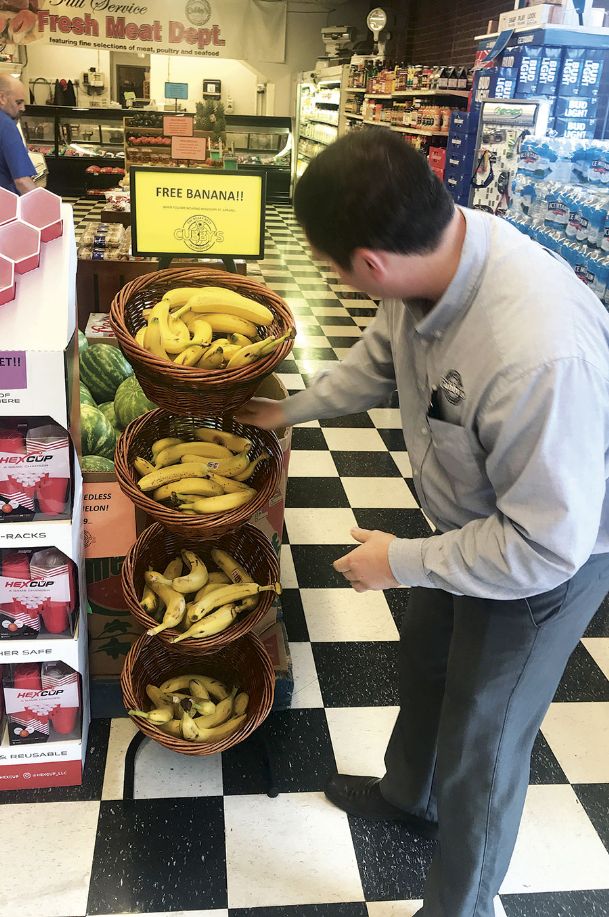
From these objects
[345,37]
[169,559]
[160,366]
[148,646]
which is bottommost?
[148,646]

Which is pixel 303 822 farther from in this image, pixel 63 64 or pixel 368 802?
pixel 63 64

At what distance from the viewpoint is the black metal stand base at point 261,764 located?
78.7 inches

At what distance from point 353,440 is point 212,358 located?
2.71m

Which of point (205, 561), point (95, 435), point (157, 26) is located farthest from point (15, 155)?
point (157, 26)

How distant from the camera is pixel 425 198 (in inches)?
44.6

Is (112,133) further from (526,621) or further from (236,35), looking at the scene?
(526,621)

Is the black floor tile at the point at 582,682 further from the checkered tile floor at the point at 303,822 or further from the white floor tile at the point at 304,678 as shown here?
the white floor tile at the point at 304,678

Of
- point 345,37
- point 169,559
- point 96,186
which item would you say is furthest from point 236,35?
point 169,559

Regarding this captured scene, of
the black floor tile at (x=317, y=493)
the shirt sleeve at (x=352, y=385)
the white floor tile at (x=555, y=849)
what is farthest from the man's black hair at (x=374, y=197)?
the black floor tile at (x=317, y=493)

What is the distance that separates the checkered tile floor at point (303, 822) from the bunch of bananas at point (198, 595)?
52 centimetres

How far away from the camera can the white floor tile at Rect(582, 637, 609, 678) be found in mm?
2672

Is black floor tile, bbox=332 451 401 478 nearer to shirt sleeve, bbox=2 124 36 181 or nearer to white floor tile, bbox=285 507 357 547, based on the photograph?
white floor tile, bbox=285 507 357 547

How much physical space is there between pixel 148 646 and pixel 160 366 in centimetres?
96

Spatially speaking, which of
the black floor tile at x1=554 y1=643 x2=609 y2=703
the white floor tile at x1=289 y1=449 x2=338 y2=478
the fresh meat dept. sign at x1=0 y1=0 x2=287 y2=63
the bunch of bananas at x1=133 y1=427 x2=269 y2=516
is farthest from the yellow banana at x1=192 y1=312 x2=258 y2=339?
the fresh meat dept. sign at x1=0 y1=0 x2=287 y2=63
